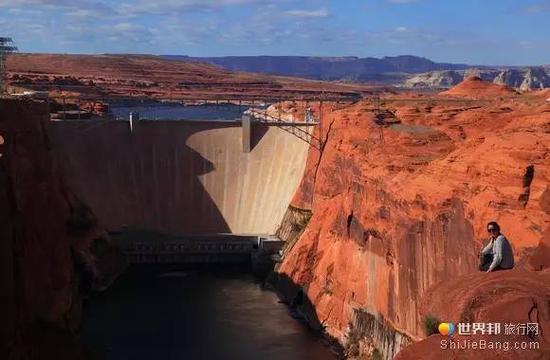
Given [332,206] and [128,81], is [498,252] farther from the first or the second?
[128,81]

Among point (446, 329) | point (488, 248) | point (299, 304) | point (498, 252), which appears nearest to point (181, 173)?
point (299, 304)

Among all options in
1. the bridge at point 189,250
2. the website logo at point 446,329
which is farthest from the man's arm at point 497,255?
the bridge at point 189,250

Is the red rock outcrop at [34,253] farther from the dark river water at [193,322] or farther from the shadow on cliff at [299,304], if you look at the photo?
the shadow on cliff at [299,304]

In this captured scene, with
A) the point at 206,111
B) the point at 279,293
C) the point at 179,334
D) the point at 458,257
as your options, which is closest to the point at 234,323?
the point at 179,334

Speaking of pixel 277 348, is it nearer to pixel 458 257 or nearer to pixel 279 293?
pixel 279 293

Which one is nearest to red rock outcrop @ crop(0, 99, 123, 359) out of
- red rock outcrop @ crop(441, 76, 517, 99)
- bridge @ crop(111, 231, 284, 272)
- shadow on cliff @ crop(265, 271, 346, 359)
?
bridge @ crop(111, 231, 284, 272)

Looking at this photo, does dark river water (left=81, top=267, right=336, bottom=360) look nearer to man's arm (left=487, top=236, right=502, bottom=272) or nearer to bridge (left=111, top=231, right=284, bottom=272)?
bridge (left=111, top=231, right=284, bottom=272)
